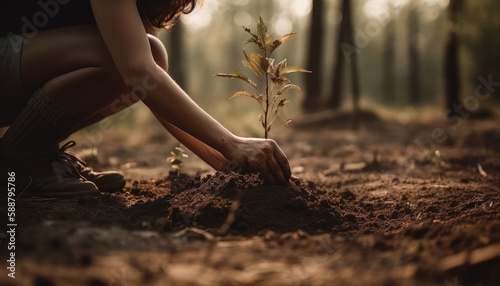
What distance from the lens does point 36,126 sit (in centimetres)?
258

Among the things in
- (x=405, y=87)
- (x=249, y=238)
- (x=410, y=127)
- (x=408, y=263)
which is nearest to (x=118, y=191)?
(x=249, y=238)

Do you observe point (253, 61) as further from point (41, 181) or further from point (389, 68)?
point (389, 68)

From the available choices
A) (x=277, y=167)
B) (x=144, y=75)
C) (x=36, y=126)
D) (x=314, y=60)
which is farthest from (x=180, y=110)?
(x=314, y=60)

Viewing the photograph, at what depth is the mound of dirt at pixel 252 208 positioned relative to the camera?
7.23 feet

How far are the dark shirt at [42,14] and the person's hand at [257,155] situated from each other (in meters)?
1.16

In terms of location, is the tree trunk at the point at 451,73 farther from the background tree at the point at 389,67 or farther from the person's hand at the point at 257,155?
the background tree at the point at 389,67

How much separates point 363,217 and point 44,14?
2.13 metres

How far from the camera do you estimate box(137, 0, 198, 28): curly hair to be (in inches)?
104

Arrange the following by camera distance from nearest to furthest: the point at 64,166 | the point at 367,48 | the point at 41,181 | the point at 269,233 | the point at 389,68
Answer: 1. the point at 269,233
2. the point at 41,181
3. the point at 64,166
4. the point at 389,68
5. the point at 367,48

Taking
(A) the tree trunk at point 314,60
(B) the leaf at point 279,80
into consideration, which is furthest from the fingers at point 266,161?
(A) the tree trunk at point 314,60

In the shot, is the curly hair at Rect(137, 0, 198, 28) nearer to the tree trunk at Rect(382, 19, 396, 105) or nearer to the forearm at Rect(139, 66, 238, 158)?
the forearm at Rect(139, 66, 238, 158)

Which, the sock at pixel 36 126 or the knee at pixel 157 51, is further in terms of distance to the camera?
the knee at pixel 157 51

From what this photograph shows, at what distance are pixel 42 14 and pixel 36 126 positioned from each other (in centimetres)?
64

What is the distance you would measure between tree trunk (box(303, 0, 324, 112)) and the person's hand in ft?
29.0
